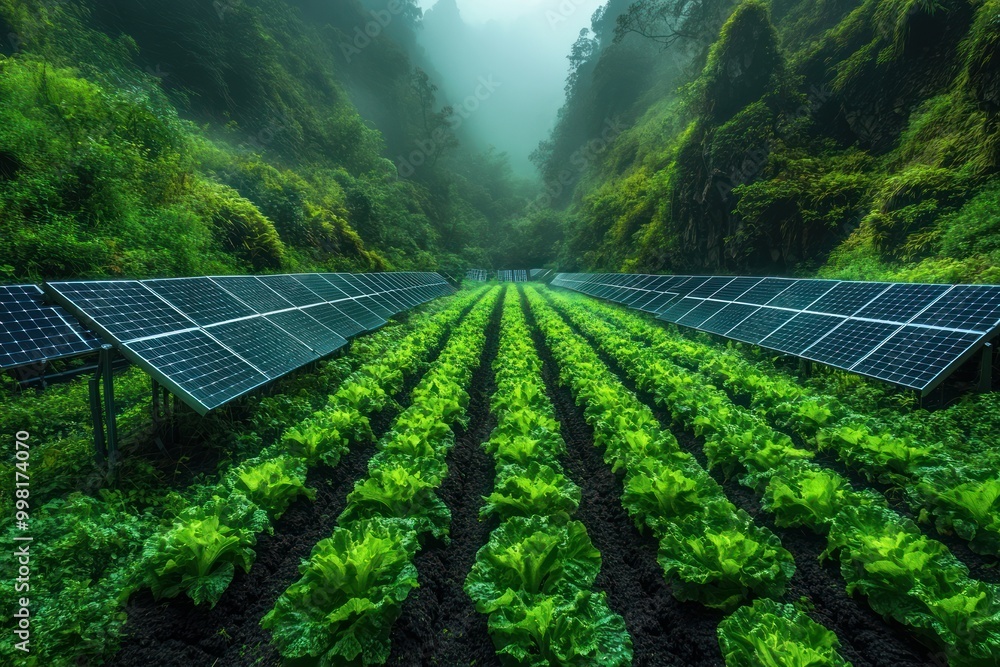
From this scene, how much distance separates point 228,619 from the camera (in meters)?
2.97

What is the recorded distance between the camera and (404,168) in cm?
5094

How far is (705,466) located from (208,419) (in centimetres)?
707

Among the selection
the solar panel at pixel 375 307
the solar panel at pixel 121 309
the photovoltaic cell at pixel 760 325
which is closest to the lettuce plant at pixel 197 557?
the solar panel at pixel 121 309

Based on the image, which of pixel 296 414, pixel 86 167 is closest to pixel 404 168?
pixel 86 167

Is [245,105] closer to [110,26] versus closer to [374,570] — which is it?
[110,26]

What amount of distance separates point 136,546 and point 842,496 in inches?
258

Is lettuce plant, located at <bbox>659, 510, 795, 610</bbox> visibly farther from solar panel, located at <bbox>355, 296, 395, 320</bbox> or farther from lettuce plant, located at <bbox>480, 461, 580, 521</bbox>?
solar panel, located at <bbox>355, 296, 395, 320</bbox>

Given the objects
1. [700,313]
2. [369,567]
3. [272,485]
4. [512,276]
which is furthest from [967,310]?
[512,276]

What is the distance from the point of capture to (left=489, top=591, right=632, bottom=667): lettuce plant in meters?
2.41

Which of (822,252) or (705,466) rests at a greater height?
(822,252)

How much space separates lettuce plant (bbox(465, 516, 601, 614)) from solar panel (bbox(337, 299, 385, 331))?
8669 mm

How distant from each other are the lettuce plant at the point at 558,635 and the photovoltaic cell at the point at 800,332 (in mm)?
7210

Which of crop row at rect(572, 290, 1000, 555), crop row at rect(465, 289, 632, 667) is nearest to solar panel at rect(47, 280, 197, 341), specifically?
crop row at rect(465, 289, 632, 667)

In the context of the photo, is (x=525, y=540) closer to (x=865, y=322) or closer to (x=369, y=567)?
(x=369, y=567)
